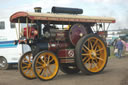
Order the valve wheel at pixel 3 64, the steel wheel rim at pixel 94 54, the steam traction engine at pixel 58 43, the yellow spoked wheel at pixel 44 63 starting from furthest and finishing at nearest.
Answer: the valve wheel at pixel 3 64, the steel wheel rim at pixel 94 54, the steam traction engine at pixel 58 43, the yellow spoked wheel at pixel 44 63

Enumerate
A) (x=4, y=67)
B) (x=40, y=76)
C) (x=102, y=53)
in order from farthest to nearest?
(x=4, y=67)
(x=102, y=53)
(x=40, y=76)

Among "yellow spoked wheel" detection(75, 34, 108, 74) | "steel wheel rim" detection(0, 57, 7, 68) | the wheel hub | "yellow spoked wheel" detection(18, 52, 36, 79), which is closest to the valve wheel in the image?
"steel wheel rim" detection(0, 57, 7, 68)

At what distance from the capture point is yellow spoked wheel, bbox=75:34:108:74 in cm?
823

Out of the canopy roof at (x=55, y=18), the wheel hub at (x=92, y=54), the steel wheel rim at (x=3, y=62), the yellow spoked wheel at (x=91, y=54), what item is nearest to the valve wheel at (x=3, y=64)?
the steel wheel rim at (x=3, y=62)

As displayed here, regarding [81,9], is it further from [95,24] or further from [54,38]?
[54,38]

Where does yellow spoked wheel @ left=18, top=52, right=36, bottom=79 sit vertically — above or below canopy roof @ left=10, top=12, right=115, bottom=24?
below

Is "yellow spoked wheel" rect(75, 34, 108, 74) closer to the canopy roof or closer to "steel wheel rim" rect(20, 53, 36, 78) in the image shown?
the canopy roof

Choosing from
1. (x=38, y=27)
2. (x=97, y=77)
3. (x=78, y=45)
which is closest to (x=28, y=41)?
(x=38, y=27)

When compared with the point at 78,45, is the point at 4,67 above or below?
below

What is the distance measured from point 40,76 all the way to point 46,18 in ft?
6.14

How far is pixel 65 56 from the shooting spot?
8297mm

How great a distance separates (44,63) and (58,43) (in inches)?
40.1

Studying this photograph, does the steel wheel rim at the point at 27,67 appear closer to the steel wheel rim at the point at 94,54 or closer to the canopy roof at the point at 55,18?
the canopy roof at the point at 55,18

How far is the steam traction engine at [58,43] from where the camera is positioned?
7781 millimetres
